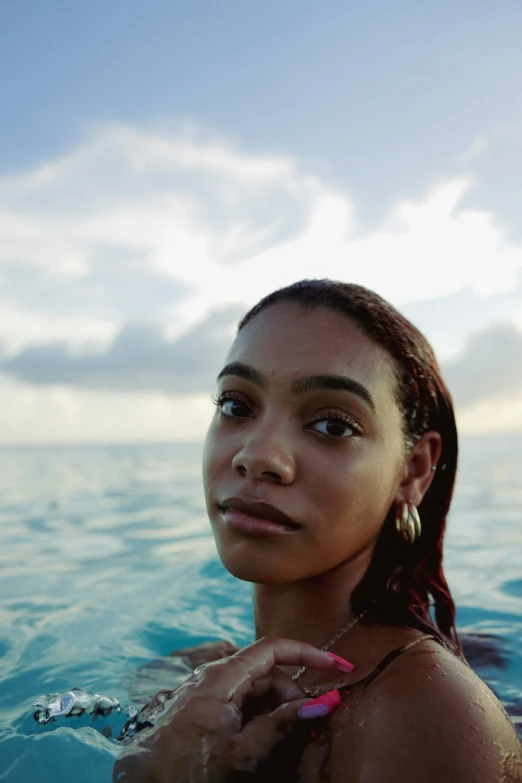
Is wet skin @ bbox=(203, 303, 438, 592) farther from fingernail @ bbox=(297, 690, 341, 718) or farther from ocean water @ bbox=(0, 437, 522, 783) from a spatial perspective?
ocean water @ bbox=(0, 437, 522, 783)

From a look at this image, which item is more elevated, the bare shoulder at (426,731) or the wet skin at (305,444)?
the wet skin at (305,444)

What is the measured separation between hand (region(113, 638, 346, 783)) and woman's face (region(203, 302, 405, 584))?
35 cm

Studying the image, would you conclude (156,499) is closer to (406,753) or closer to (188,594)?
(188,594)

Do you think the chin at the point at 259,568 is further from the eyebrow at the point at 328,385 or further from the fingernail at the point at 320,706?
the eyebrow at the point at 328,385

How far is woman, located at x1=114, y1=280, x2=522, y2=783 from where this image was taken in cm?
191

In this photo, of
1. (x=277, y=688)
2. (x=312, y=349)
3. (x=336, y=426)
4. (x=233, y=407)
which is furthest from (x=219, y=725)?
(x=312, y=349)

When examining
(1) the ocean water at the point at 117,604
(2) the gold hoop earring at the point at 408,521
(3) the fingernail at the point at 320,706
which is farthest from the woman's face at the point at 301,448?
→ (1) the ocean water at the point at 117,604

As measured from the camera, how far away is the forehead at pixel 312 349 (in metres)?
2.48

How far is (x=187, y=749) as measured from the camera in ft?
6.27

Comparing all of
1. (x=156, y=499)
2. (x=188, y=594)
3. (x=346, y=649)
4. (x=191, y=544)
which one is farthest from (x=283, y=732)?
(x=156, y=499)

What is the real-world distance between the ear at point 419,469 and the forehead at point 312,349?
0.35 metres

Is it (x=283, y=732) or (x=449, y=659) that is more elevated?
(x=449, y=659)

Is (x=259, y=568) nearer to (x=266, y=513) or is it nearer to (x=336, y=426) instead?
(x=266, y=513)

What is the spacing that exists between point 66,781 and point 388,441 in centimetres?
183
